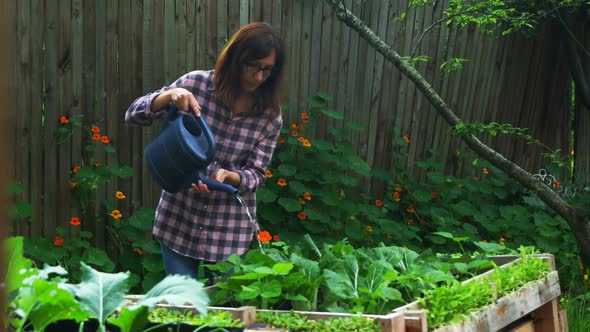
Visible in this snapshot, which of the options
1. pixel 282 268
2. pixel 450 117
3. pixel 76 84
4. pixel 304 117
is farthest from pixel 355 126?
pixel 282 268

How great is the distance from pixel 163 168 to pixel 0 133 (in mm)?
2708

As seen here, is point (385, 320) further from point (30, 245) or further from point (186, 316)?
point (30, 245)

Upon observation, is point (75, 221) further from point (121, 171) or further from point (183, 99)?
point (183, 99)

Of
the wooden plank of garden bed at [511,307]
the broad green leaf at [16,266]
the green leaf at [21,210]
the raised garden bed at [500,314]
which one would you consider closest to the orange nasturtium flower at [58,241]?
the green leaf at [21,210]

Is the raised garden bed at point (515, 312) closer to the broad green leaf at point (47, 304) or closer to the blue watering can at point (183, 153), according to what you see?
the broad green leaf at point (47, 304)

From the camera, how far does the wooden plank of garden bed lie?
230 centimetres

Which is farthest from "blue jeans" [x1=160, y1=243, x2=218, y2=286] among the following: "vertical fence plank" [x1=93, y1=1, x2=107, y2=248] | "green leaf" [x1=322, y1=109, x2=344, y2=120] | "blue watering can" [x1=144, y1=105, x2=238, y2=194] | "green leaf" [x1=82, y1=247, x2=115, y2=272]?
"green leaf" [x1=322, y1=109, x2=344, y2=120]

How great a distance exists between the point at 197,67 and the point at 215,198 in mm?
1917

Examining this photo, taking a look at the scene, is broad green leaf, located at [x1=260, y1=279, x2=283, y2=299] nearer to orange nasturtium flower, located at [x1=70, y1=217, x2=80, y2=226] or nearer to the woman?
the woman

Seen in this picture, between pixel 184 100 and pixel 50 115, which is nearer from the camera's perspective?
pixel 184 100

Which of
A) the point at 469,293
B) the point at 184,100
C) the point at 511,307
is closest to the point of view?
the point at 469,293

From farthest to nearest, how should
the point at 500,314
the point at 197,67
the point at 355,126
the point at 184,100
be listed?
the point at 355,126 → the point at 197,67 → the point at 184,100 → the point at 500,314

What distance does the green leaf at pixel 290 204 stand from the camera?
5.32 metres

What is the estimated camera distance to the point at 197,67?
202 inches
